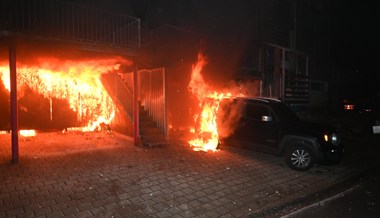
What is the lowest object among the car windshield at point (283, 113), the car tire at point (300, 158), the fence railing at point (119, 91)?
the car tire at point (300, 158)

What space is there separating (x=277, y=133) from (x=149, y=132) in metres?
5.02

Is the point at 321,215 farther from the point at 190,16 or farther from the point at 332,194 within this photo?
the point at 190,16

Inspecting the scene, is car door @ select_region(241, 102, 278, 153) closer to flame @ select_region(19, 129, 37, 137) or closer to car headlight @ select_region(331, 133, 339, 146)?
car headlight @ select_region(331, 133, 339, 146)

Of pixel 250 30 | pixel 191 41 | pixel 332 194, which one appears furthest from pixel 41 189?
pixel 250 30

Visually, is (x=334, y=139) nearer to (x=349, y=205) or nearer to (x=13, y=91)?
(x=349, y=205)

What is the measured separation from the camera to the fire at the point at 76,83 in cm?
1123

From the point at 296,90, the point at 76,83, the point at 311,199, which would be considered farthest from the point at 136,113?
the point at 296,90

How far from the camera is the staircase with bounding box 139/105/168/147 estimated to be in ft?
31.4

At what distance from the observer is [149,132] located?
1019 centimetres

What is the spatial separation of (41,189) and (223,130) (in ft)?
18.0

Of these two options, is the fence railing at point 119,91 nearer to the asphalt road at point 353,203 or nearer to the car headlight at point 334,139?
the car headlight at point 334,139

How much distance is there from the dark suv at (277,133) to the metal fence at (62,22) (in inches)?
169

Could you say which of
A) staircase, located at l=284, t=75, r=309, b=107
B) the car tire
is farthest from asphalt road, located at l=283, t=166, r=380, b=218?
staircase, located at l=284, t=75, r=309, b=107

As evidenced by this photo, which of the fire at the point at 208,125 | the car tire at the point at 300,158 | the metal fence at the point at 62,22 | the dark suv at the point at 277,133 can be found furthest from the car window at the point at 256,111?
the metal fence at the point at 62,22
